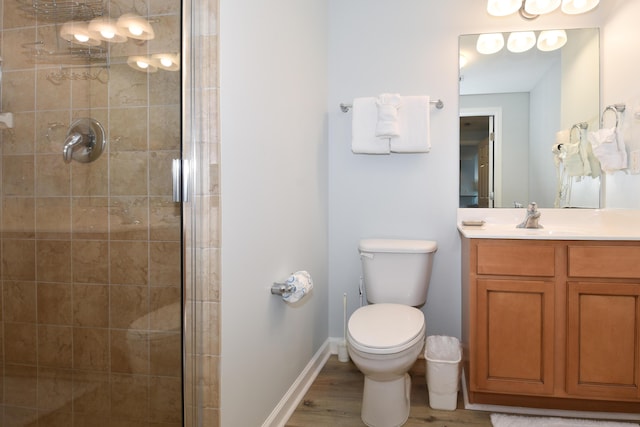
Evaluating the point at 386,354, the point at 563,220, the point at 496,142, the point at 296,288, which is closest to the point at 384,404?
the point at 386,354

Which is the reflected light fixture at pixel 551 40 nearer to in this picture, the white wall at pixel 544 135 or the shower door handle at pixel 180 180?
the white wall at pixel 544 135

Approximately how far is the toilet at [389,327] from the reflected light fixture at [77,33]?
1434mm

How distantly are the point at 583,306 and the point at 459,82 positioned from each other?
143 centimetres

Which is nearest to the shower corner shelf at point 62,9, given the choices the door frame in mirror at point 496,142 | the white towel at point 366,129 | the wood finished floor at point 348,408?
the white towel at point 366,129

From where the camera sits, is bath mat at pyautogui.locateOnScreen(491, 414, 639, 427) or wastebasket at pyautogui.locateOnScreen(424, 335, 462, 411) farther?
wastebasket at pyautogui.locateOnScreen(424, 335, 462, 411)

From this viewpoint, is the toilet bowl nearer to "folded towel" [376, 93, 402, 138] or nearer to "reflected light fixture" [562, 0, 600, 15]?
"folded towel" [376, 93, 402, 138]

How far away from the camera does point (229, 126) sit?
1366 mm

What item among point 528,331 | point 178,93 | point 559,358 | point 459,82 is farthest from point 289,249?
point 459,82

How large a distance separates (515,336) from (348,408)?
2.79ft

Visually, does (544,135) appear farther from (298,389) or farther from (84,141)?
(84,141)

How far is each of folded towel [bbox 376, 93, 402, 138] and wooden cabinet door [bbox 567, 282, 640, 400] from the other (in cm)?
118

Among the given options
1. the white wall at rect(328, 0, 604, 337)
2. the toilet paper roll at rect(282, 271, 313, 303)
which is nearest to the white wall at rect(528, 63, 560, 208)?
the white wall at rect(328, 0, 604, 337)

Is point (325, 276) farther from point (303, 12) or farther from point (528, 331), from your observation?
point (303, 12)

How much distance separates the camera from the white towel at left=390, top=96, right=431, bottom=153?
2.39 metres
